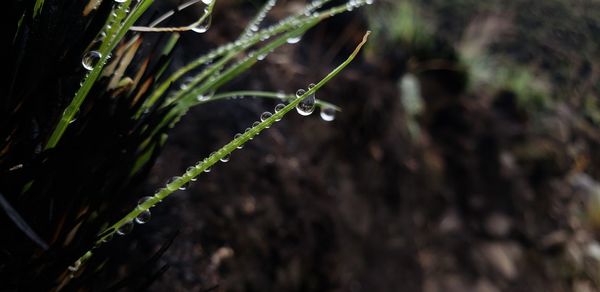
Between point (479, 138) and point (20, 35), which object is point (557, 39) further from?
point (20, 35)

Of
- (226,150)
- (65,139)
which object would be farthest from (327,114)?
(65,139)

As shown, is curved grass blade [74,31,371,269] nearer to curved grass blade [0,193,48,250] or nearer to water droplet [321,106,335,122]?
curved grass blade [0,193,48,250]

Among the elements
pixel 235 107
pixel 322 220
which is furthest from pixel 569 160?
pixel 235 107

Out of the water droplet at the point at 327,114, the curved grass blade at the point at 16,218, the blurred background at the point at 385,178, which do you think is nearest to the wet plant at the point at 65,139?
the curved grass blade at the point at 16,218

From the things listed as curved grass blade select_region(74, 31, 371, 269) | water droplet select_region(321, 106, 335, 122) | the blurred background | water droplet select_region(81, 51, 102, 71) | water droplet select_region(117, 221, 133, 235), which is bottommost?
the blurred background

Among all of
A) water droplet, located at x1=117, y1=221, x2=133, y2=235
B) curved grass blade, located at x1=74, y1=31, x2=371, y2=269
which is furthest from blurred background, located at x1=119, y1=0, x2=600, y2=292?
curved grass blade, located at x1=74, y1=31, x2=371, y2=269

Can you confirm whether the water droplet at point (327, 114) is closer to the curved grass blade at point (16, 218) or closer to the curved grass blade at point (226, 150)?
the curved grass blade at point (226, 150)

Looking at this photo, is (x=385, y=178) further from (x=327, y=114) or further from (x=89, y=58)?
(x=89, y=58)

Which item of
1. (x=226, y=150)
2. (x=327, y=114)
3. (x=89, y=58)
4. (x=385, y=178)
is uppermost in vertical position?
(x=89, y=58)
